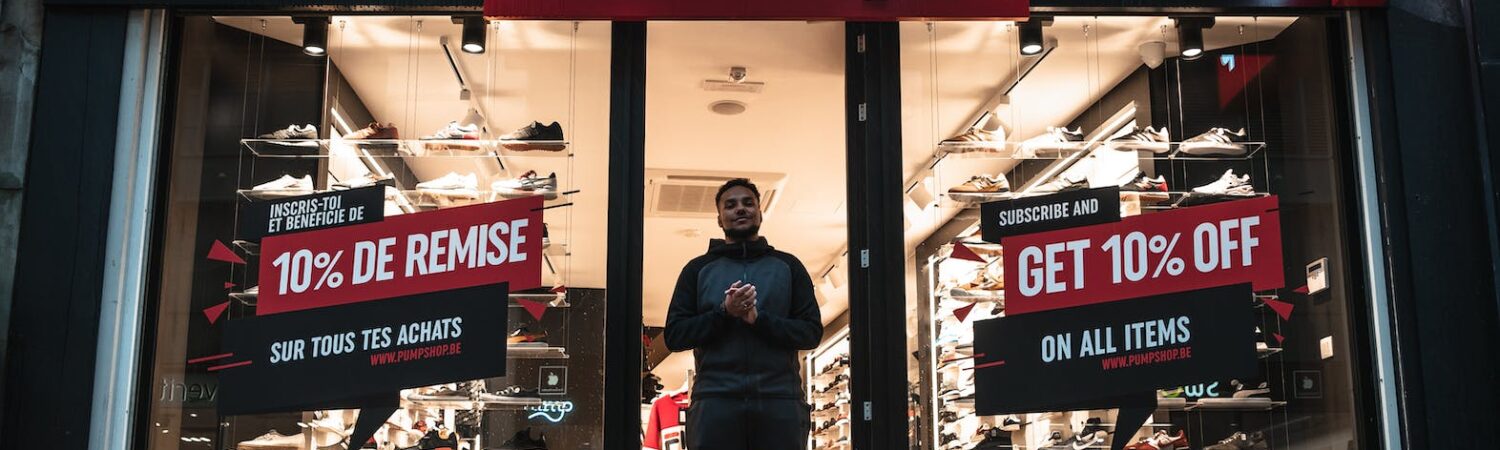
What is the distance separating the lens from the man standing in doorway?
495 centimetres

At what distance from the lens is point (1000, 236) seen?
571 cm

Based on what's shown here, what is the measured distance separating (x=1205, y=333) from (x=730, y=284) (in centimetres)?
180

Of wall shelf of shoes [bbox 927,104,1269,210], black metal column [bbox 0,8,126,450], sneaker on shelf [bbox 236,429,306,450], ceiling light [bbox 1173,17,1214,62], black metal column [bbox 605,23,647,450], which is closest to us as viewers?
black metal column [bbox 0,8,126,450]

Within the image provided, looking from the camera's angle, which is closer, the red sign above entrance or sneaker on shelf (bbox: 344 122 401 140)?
the red sign above entrance

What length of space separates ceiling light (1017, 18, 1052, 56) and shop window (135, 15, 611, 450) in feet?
5.46

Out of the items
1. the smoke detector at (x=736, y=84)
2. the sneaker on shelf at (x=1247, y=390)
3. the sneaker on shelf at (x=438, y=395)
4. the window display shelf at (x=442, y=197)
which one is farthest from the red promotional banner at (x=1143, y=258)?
the sneaker on shelf at (x=438, y=395)

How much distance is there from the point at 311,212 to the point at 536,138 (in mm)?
890

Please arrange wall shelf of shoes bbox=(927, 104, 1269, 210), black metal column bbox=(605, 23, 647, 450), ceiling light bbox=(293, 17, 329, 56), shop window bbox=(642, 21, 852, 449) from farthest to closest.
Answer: ceiling light bbox=(293, 17, 329, 56) < wall shelf of shoes bbox=(927, 104, 1269, 210) < black metal column bbox=(605, 23, 647, 450) < shop window bbox=(642, 21, 852, 449)

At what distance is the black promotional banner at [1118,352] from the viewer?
553 cm

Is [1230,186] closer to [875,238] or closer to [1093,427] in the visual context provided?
[1093,427]

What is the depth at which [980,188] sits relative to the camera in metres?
5.78

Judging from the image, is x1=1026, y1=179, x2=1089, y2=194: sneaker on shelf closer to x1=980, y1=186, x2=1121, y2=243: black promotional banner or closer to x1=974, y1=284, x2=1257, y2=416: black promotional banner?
x1=980, y1=186, x2=1121, y2=243: black promotional banner

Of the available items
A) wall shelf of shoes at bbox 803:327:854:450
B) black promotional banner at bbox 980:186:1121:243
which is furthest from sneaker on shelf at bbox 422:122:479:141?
black promotional banner at bbox 980:186:1121:243

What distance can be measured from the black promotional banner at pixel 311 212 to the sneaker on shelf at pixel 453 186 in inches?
6.9
